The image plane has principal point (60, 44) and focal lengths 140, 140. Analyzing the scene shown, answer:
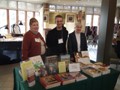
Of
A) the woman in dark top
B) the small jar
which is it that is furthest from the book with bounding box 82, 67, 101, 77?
the small jar

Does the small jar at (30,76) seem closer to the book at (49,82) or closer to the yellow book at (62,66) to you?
the book at (49,82)

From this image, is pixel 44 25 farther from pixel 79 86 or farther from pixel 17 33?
pixel 79 86

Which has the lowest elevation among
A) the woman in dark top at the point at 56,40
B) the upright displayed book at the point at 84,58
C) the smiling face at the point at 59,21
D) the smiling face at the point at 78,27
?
the upright displayed book at the point at 84,58

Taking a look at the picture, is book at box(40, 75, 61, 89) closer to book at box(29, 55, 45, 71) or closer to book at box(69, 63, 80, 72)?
book at box(29, 55, 45, 71)

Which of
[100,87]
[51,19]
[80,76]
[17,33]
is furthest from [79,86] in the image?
[51,19]

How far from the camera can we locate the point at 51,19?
27.9 ft

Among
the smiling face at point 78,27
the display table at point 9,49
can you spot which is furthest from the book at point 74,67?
the display table at point 9,49

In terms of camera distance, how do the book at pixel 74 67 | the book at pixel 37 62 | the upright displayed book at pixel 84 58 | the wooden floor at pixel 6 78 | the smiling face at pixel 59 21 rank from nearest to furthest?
the book at pixel 37 62, the book at pixel 74 67, the upright displayed book at pixel 84 58, the smiling face at pixel 59 21, the wooden floor at pixel 6 78

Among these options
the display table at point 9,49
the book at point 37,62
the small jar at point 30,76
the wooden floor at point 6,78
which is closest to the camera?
the small jar at point 30,76

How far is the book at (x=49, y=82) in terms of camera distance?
61.6 inches

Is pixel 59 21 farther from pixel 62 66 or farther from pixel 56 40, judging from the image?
pixel 62 66

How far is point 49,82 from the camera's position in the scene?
160cm

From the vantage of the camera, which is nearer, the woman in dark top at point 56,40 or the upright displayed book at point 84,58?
the upright displayed book at point 84,58

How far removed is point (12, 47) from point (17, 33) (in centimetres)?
130
